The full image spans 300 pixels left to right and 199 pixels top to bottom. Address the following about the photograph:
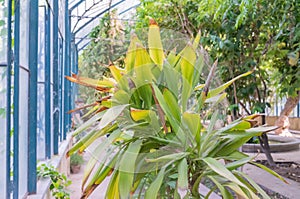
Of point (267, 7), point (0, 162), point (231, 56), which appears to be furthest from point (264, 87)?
point (0, 162)

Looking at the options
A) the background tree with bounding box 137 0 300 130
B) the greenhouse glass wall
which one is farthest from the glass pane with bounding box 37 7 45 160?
the background tree with bounding box 137 0 300 130

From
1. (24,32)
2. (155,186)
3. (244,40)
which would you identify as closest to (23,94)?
(24,32)

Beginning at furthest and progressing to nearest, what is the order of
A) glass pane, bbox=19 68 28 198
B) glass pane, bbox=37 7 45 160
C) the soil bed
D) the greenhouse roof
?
the greenhouse roof, the soil bed, glass pane, bbox=37 7 45 160, glass pane, bbox=19 68 28 198

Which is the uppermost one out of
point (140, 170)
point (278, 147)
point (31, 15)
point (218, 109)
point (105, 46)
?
point (31, 15)

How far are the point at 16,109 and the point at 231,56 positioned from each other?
281 centimetres

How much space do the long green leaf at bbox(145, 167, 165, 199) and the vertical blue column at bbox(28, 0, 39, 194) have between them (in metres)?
1.44

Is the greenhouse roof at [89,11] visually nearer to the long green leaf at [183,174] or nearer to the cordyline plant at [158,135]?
the cordyline plant at [158,135]

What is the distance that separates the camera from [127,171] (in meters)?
0.81

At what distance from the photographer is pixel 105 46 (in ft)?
3.54

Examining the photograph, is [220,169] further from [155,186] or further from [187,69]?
[187,69]

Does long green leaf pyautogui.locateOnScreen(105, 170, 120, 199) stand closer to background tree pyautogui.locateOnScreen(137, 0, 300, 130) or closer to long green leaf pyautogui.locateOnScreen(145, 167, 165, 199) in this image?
long green leaf pyautogui.locateOnScreen(145, 167, 165, 199)

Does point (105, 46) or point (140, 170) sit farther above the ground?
point (105, 46)

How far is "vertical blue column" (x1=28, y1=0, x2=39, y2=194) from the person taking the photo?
2074 mm

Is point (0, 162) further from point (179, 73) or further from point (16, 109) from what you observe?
point (179, 73)
